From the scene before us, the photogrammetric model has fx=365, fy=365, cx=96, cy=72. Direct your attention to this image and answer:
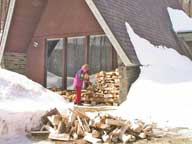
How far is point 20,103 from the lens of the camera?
8.45 meters

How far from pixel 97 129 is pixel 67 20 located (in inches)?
308

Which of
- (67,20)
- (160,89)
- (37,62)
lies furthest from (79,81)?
(37,62)

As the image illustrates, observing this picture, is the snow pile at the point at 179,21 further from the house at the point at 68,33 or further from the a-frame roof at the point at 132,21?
the house at the point at 68,33

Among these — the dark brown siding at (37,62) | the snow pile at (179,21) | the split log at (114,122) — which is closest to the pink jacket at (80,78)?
the dark brown siding at (37,62)

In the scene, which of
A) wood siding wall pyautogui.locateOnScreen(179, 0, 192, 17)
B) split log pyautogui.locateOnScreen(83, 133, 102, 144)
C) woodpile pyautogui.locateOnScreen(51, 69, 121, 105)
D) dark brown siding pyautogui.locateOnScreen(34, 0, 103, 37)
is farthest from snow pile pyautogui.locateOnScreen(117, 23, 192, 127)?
wood siding wall pyautogui.locateOnScreen(179, 0, 192, 17)

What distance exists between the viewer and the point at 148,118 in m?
9.12

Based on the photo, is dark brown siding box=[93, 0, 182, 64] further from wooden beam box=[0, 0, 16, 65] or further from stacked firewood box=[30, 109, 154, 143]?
stacked firewood box=[30, 109, 154, 143]

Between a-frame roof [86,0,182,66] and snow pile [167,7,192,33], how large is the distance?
1.17 ft

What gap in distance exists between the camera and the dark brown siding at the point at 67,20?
45.4ft

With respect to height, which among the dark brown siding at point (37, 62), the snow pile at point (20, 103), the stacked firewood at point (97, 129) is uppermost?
the dark brown siding at point (37, 62)

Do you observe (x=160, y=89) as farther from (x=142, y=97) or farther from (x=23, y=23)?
(x=23, y=23)

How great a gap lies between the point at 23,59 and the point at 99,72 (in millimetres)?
3634

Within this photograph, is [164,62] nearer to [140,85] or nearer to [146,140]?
[140,85]

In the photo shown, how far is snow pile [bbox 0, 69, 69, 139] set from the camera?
292 inches
